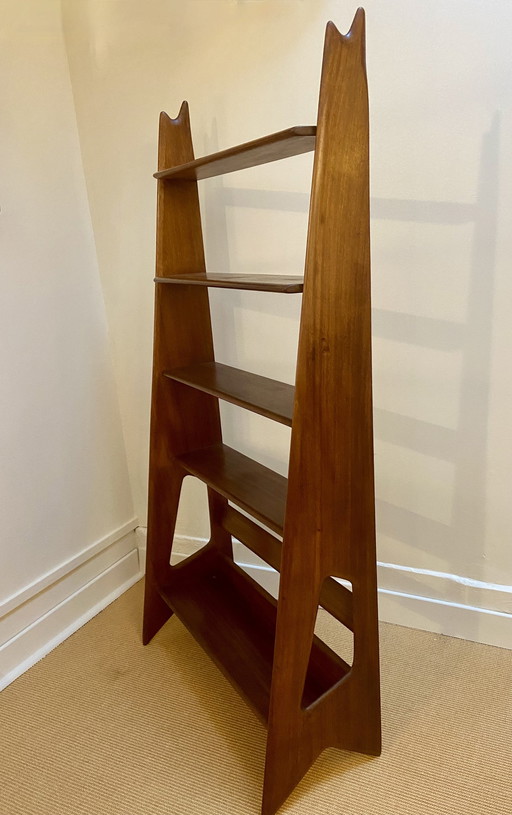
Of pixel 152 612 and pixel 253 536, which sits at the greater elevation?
pixel 253 536

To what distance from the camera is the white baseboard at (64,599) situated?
1.61 metres

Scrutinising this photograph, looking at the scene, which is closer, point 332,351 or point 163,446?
point 332,351

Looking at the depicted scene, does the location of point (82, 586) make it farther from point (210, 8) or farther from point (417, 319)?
point (210, 8)

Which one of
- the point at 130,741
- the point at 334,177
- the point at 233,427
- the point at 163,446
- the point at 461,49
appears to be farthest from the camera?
the point at 233,427

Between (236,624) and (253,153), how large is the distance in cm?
126

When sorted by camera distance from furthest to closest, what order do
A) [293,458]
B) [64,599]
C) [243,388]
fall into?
[64,599]
[243,388]
[293,458]

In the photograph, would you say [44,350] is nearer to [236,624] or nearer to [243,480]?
[243,480]

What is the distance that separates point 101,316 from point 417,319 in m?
1.09

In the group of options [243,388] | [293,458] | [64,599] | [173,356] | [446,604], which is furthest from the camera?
[64,599]

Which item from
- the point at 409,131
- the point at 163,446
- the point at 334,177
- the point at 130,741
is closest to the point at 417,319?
the point at 409,131

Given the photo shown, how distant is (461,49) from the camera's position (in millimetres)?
1209

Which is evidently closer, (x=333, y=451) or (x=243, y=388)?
(x=333, y=451)

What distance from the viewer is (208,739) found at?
1.39 m

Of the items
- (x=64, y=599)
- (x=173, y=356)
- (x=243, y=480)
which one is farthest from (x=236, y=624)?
(x=173, y=356)
